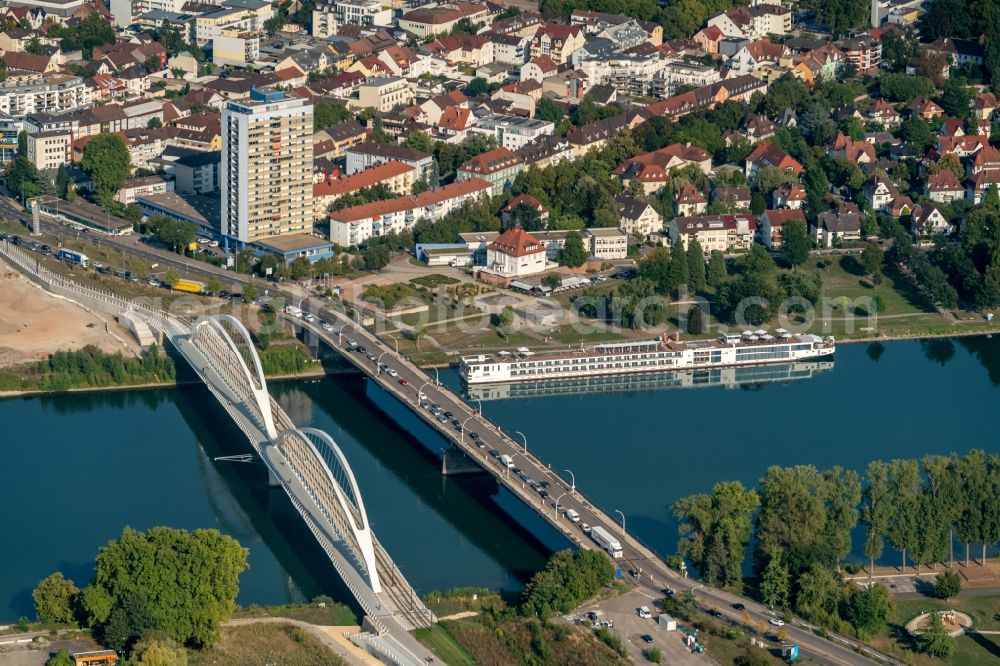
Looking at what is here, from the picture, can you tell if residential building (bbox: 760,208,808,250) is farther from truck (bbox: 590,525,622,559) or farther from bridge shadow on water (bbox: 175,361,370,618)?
truck (bbox: 590,525,622,559)

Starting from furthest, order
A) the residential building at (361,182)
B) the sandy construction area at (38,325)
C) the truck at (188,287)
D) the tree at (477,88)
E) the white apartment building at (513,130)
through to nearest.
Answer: the tree at (477,88) → the white apartment building at (513,130) → the residential building at (361,182) → the truck at (188,287) → the sandy construction area at (38,325)

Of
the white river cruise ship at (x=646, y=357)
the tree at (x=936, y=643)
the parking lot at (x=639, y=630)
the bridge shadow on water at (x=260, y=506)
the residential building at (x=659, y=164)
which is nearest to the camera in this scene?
the parking lot at (x=639, y=630)

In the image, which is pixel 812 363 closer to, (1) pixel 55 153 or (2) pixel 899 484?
(2) pixel 899 484

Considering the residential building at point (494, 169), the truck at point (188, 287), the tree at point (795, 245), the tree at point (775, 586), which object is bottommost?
the tree at point (775, 586)

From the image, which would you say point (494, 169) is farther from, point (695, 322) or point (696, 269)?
point (695, 322)

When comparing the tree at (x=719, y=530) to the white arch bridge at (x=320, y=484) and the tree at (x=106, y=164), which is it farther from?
the tree at (x=106, y=164)

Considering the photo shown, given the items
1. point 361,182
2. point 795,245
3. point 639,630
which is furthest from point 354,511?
point 361,182

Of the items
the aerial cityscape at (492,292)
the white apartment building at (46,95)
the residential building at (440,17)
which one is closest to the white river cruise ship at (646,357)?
the aerial cityscape at (492,292)
